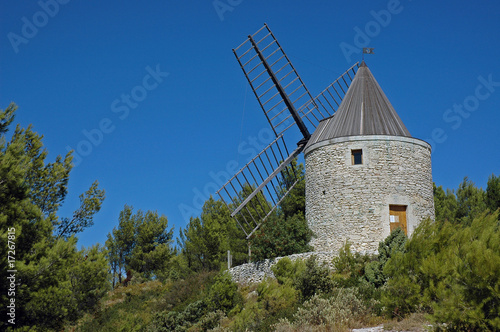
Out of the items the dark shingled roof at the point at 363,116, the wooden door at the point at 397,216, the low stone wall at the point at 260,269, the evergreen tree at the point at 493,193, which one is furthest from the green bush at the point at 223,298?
the evergreen tree at the point at 493,193

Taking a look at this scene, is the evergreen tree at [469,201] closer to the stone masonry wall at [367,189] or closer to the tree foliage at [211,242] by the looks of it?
the stone masonry wall at [367,189]

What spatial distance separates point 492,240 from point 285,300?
254 inches

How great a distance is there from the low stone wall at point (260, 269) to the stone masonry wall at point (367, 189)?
604 millimetres

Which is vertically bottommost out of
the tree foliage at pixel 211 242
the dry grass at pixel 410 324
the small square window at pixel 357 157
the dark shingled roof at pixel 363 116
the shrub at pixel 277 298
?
the dry grass at pixel 410 324

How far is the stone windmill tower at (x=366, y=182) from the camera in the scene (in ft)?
53.7

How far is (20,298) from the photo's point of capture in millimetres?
10055

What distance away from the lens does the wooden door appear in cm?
1647

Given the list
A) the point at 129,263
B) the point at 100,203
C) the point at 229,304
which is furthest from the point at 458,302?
the point at 129,263

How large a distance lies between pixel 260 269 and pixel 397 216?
477 centimetres

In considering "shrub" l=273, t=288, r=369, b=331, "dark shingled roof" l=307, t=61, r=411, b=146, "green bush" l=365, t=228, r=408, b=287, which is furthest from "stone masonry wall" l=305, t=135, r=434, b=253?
"shrub" l=273, t=288, r=369, b=331

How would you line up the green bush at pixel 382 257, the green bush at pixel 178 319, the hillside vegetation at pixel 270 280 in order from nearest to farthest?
1. the hillside vegetation at pixel 270 280
2. the green bush at pixel 382 257
3. the green bush at pixel 178 319

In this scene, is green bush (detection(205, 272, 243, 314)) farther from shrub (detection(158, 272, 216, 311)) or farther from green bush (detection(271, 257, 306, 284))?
shrub (detection(158, 272, 216, 311))

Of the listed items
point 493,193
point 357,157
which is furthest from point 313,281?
point 493,193

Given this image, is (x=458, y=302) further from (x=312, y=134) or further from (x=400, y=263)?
(x=312, y=134)
